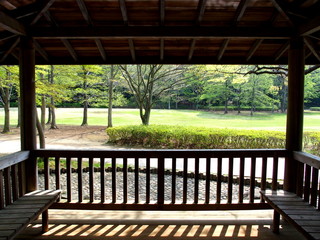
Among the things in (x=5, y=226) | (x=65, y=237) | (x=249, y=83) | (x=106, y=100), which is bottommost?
(x=65, y=237)

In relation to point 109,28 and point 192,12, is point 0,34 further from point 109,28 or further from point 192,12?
point 192,12

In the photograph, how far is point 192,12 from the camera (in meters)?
3.21

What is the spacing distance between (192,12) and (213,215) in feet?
9.09

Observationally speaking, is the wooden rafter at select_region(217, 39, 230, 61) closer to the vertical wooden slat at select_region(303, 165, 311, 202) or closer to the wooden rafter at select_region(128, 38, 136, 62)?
the wooden rafter at select_region(128, 38, 136, 62)

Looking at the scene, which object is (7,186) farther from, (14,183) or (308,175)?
(308,175)

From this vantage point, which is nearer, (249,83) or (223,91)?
(249,83)

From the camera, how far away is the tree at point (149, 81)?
1452cm

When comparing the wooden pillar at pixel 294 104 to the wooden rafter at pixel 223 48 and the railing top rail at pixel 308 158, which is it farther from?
the wooden rafter at pixel 223 48

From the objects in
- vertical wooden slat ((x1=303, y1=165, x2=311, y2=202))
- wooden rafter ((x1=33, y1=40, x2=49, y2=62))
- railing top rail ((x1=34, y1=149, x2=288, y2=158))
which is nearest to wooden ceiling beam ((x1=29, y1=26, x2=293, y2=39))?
wooden rafter ((x1=33, y1=40, x2=49, y2=62))

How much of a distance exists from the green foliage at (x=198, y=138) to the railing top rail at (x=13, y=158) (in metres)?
8.20

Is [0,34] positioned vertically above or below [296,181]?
above

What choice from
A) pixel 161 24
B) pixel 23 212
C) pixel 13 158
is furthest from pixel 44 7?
pixel 23 212

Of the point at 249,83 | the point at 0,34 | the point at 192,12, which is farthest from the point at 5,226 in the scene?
the point at 249,83

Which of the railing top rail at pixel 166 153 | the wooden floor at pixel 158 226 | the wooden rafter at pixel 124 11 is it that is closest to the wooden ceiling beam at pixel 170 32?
the wooden rafter at pixel 124 11
